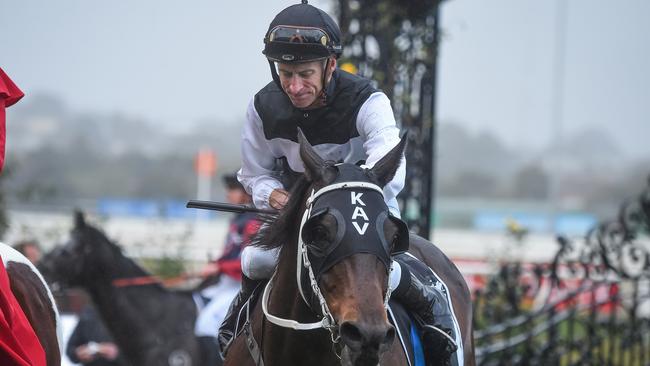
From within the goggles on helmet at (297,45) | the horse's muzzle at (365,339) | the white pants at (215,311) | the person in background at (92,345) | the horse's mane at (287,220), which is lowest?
the person in background at (92,345)

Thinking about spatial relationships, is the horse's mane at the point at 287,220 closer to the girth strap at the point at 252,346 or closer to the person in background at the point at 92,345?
the girth strap at the point at 252,346

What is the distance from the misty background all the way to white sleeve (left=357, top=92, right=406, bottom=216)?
8725 millimetres

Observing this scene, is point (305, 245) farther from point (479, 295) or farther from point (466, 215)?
point (466, 215)

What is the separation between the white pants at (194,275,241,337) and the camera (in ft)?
33.1

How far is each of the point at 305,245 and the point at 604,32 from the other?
101ft

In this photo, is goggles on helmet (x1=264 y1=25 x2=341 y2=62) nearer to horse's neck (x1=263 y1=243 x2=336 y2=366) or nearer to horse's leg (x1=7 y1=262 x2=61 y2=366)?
horse's neck (x1=263 y1=243 x2=336 y2=366)

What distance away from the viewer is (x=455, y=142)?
3378 cm

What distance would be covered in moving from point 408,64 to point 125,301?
12.7 feet

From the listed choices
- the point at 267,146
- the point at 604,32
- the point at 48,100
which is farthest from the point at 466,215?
the point at 267,146

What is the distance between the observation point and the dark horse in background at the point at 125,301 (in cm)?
1004

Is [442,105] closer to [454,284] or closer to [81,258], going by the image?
[81,258]

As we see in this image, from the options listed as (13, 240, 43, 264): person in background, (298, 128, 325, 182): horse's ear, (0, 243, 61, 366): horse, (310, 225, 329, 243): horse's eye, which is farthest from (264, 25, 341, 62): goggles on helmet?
(13, 240, 43, 264): person in background

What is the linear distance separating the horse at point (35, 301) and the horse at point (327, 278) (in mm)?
1149

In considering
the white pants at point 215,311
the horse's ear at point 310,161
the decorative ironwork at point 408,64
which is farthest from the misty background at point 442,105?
the horse's ear at point 310,161
